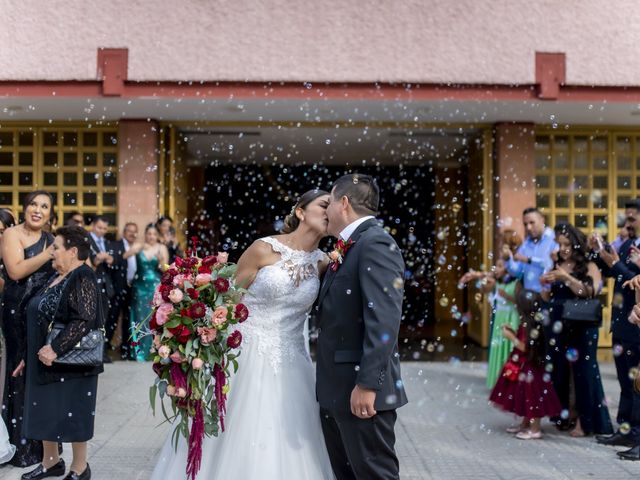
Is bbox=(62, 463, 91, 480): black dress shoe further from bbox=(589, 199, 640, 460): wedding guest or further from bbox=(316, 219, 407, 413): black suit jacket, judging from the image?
bbox=(589, 199, 640, 460): wedding guest

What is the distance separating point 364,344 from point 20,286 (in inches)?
129

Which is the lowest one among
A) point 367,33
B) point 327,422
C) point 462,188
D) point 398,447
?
point 398,447

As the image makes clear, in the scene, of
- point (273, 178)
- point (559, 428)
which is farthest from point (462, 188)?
point (559, 428)

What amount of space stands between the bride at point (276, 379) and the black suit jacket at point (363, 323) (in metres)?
0.48

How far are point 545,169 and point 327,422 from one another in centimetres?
949

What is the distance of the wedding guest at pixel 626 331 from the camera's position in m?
6.07

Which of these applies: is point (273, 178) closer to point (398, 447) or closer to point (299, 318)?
point (398, 447)

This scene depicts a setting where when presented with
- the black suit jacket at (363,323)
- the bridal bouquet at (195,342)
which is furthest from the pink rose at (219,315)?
the black suit jacket at (363,323)

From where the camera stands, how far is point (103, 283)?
32.1ft

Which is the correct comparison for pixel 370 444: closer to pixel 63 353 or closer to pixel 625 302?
pixel 63 353

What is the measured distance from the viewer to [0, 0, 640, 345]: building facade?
34.1 ft

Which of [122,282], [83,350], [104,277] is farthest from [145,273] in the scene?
[83,350]

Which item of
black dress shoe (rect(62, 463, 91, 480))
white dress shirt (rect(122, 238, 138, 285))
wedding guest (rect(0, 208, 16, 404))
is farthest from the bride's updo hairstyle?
white dress shirt (rect(122, 238, 138, 285))

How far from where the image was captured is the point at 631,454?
5781 millimetres
